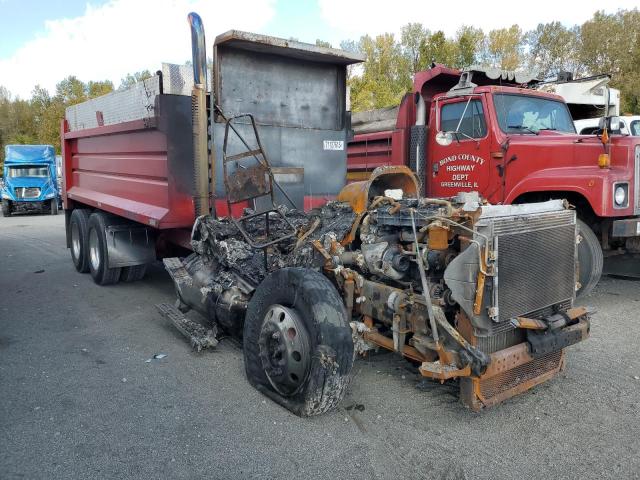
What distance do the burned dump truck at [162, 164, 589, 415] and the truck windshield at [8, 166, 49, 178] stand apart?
2171 centimetres

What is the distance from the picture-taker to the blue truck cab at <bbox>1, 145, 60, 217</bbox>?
21.9m

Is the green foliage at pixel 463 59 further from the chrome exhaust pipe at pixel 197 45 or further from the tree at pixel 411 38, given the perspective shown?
the chrome exhaust pipe at pixel 197 45

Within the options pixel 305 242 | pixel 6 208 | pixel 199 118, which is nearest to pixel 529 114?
pixel 305 242

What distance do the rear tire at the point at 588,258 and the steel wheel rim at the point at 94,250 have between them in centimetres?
610

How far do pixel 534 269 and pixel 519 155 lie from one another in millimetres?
3000

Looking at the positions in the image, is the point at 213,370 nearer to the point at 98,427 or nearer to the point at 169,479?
the point at 98,427

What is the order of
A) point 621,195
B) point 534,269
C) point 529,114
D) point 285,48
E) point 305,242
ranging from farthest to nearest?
point 529,114
point 285,48
point 621,195
point 305,242
point 534,269

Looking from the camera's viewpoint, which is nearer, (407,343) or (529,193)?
(407,343)

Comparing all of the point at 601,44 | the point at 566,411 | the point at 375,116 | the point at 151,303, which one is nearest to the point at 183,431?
the point at 566,411

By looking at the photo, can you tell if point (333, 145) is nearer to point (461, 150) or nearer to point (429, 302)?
point (461, 150)

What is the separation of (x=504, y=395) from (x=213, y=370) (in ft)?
7.31

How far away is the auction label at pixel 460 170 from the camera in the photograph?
251 inches

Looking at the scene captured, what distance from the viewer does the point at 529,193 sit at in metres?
6.05

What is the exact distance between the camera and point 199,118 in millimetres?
5242
